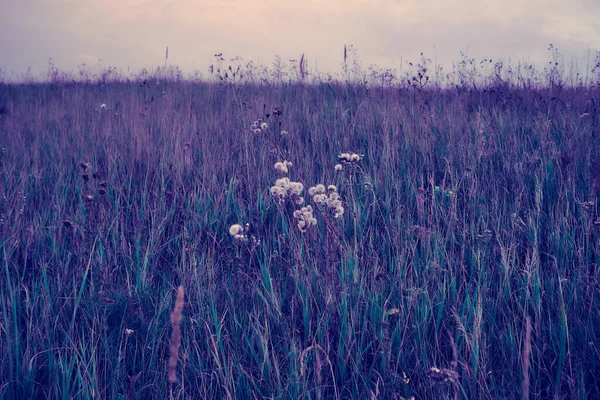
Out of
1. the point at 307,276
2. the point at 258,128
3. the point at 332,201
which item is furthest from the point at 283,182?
the point at 258,128

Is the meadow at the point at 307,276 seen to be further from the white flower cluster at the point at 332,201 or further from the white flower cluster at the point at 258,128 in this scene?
the white flower cluster at the point at 258,128

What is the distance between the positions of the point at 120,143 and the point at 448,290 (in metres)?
3.16

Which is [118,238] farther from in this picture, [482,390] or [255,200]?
[482,390]

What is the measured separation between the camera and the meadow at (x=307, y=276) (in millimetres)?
1219

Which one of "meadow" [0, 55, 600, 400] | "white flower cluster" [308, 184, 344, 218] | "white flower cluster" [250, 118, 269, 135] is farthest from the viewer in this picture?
"white flower cluster" [250, 118, 269, 135]

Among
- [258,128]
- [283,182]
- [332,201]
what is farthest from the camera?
[258,128]

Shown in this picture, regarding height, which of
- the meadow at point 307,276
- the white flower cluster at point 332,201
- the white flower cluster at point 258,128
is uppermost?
the white flower cluster at point 258,128

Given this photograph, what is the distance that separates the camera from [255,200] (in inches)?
96.3

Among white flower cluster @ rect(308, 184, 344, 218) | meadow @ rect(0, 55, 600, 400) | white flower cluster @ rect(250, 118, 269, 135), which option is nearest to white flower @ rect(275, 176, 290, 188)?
meadow @ rect(0, 55, 600, 400)

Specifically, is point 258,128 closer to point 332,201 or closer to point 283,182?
point 283,182

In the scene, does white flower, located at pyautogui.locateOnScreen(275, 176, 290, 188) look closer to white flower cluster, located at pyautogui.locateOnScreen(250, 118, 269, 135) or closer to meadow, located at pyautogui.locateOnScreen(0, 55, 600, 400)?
meadow, located at pyautogui.locateOnScreen(0, 55, 600, 400)

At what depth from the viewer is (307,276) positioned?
1.57 metres

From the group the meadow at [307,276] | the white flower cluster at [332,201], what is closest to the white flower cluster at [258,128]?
the meadow at [307,276]

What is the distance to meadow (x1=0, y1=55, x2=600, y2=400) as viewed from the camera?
4.00 ft
